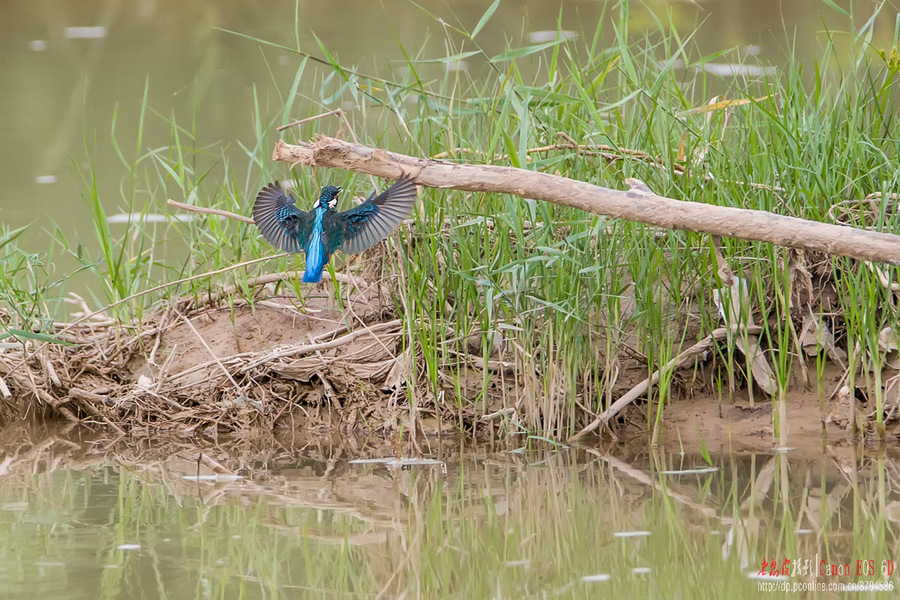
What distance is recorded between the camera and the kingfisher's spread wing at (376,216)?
8.38 feet

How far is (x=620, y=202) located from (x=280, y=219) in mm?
922

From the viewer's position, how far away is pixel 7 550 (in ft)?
7.84

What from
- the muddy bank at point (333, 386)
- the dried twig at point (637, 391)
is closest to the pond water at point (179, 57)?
the muddy bank at point (333, 386)

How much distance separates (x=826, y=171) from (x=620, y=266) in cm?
67

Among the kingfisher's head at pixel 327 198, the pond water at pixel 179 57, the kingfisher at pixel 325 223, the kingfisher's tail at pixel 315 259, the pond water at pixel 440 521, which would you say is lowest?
the pond water at pixel 440 521

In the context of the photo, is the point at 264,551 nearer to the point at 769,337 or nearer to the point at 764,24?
the point at 769,337

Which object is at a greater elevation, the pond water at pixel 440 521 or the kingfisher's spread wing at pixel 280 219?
the kingfisher's spread wing at pixel 280 219

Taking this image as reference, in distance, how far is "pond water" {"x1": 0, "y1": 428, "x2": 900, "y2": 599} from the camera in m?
2.20

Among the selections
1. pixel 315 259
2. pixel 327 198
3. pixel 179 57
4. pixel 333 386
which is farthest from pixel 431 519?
pixel 179 57

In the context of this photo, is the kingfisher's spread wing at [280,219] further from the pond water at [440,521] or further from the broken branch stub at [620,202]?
the pond water at [440,521]

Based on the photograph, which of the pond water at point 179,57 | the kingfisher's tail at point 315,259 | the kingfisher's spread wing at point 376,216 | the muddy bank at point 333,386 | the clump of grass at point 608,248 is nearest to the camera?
the kingfisher's spread wing at point 376,216

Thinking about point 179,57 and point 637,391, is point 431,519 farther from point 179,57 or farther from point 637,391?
point 179,57

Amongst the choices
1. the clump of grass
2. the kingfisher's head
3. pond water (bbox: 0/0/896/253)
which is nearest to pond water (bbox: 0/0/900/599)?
the clump of grass

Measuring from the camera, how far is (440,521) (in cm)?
259
